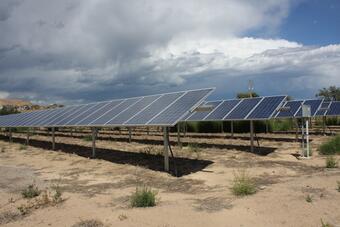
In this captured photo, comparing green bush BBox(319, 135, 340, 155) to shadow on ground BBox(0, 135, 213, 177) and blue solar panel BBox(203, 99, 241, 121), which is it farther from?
blue solar panel BBox(203, 99, 241, 121)

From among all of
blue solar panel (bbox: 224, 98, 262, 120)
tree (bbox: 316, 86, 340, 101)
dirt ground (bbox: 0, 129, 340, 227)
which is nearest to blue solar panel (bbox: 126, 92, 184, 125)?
dirt ground (bbox: 0, 129, 340, 227)

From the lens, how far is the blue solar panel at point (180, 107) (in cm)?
1404

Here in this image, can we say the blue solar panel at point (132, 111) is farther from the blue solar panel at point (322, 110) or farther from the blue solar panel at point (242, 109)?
the blue solar panel at point (322, 110)

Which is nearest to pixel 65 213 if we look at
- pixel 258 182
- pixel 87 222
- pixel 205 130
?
pixel 87 222

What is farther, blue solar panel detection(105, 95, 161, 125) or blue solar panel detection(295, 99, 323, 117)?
blue solar panel detection(295, 99, 323, 117)

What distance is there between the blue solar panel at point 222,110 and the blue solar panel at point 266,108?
215 cm

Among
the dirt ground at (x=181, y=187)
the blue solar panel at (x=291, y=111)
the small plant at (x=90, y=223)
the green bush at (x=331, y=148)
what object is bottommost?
the small plant at (x=90, y=223)

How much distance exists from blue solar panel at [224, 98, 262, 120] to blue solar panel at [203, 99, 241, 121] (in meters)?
0.48

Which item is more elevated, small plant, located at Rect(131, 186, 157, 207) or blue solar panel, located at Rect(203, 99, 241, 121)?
blue solar panel, located at Rect(203, 99, 241, 121)

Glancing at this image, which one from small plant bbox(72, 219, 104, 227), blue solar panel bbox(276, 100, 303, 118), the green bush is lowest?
small plant bbox(72, 219, 104, 227)

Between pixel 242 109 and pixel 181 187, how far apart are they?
11637 millimetres

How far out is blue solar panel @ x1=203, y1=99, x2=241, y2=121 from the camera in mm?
23655

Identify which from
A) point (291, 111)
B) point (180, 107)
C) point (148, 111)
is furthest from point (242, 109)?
point (180, 107)

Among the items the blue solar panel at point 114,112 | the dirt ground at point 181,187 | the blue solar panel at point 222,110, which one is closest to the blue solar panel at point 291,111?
the blue solar panel at point 222,110
